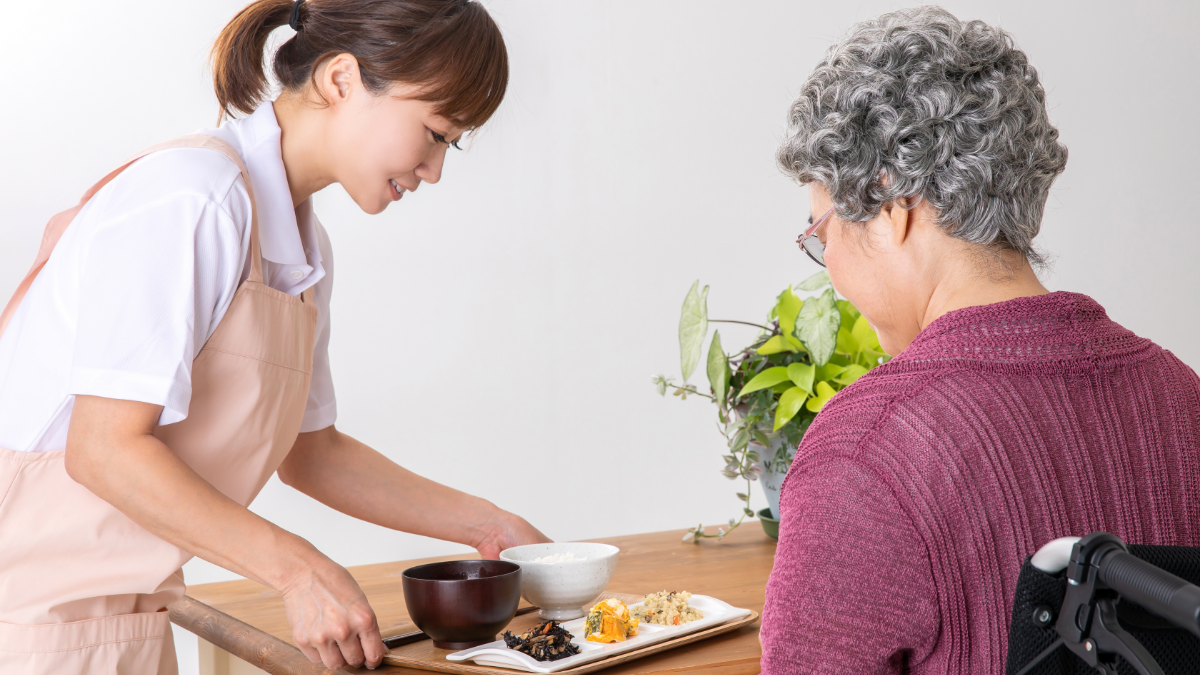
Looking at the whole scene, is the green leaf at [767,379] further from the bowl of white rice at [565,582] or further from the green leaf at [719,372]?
the bowl of white rice at [565,582]

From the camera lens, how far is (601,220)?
2857 mm

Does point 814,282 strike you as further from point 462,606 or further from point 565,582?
point 462,606

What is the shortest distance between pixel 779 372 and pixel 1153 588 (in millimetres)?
1179

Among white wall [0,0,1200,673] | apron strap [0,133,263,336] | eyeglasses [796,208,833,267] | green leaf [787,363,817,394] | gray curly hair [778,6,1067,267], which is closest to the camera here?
gray curly hair [778,6,1067,267]

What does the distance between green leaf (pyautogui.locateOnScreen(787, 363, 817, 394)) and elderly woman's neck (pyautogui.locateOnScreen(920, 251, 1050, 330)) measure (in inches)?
28.1

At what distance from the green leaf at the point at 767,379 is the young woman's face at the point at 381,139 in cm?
68

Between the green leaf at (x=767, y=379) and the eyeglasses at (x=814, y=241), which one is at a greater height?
the eyeglasses at (x=814, y=241)

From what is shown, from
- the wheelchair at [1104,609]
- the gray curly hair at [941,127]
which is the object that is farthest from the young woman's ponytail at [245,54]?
the wheelchair at [1104,609]

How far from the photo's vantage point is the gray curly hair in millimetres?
858

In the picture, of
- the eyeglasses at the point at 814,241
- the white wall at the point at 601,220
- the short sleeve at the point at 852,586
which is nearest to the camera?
the short sleeve at the point at 852,586

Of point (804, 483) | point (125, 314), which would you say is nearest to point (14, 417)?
point (125, 314)

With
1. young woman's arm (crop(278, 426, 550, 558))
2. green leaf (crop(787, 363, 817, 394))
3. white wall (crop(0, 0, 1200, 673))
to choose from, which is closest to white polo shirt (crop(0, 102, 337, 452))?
young woman's arm (crop(278, 426, 550, 558))

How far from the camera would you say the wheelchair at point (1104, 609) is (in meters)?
0.48

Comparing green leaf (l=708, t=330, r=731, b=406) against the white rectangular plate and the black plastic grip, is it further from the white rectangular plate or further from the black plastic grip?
the black plastic grip
